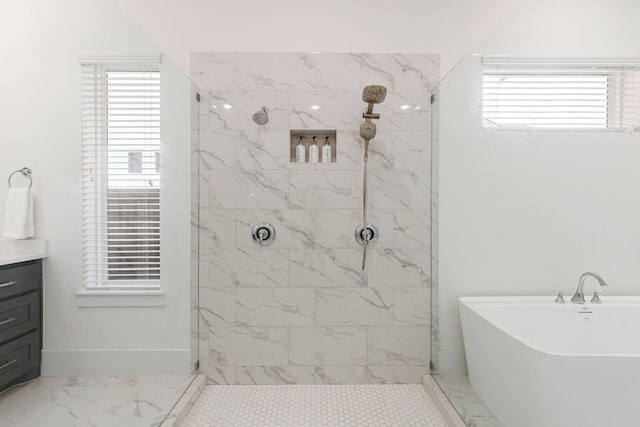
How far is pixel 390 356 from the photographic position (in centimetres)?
223

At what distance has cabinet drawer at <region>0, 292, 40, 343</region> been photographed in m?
1.00

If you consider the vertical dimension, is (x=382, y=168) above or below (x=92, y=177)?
above

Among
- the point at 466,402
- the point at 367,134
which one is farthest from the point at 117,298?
the point at 466,402

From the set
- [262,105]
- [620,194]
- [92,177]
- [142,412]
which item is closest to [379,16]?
[262,105]

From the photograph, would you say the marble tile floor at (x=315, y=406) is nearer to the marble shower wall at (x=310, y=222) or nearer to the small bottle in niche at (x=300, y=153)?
the marble shower wall at (x=310, y=222)

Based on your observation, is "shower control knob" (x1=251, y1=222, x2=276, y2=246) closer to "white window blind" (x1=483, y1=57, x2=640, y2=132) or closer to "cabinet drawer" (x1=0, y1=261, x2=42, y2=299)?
"cabinet drawer" (x1=0, y1=261, x2=42, y2=299)

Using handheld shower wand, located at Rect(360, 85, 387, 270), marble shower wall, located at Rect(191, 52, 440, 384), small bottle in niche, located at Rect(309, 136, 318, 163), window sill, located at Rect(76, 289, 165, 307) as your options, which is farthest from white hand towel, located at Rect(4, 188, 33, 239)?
handheld shower wand, located at Rect(360, 85, 387, 270)

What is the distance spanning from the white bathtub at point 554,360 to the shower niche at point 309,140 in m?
1.29

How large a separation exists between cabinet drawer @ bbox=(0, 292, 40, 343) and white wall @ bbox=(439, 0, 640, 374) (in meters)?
2.05

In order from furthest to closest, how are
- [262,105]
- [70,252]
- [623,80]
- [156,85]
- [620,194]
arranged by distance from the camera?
[262,105], [156,85], [620,194], [623,80], [70,252]

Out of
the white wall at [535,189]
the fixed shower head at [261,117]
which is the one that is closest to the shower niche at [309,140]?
the fixed shower head at [261,117]

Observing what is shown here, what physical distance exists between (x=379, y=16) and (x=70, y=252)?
7.41 feet

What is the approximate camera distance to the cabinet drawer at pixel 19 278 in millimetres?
952

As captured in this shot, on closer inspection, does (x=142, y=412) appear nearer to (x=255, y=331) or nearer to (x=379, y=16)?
(x=255, y=331)
